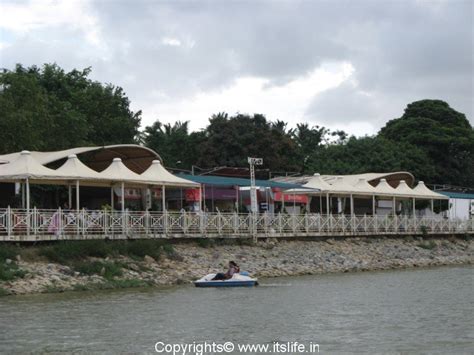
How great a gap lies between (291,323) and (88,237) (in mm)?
12387

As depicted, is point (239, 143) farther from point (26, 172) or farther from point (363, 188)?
point (26, 172)

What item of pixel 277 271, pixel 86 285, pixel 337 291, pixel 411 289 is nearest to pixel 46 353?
pixel 86 285

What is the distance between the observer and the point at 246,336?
18.1 m

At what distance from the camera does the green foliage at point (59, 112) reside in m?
39.5

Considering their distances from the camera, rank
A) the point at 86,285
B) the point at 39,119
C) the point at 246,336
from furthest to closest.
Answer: the point at 39,119, the point at 86,285, the point at 246,336

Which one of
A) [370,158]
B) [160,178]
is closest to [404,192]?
[370,158]

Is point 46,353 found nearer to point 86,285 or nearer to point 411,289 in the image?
point 86,285

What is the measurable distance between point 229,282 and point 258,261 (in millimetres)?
6209

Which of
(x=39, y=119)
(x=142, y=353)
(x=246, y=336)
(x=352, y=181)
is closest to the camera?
(x=142, y=353)

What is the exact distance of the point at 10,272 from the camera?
26281 millimetres

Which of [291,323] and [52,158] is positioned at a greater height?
[52,158]

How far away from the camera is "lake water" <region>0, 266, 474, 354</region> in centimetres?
1720

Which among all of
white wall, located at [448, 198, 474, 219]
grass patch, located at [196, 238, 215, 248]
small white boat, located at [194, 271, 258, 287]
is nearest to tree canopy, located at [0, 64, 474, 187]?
white wall, located at [448, 198, 474, 219]

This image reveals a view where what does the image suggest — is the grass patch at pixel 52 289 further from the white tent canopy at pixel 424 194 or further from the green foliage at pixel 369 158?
the green foliage at pixel 369 158
